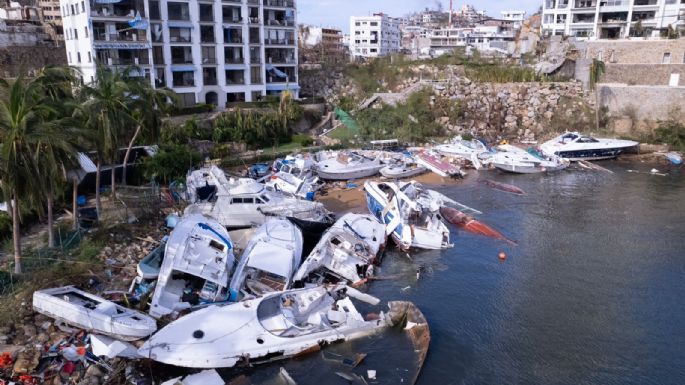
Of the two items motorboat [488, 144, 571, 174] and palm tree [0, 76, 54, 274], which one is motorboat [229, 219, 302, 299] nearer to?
palm tree [0, 76, 54, 274]

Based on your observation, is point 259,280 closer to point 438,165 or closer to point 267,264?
point 267,264

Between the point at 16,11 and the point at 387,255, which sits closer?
the point at 387,255

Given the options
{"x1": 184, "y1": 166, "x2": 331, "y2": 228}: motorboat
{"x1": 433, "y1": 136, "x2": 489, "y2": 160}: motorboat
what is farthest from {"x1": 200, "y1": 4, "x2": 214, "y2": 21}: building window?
{"x1": 184, "y1": 166, "x2": 331, "y2": 228}: motorboat

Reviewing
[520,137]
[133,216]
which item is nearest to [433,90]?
[520,137]

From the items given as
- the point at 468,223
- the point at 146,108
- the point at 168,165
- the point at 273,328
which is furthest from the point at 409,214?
the point at 168,165

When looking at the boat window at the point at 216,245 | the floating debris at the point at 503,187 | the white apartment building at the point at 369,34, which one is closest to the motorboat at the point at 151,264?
the boat window at the point at 216,245

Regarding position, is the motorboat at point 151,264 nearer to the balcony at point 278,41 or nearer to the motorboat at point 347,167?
the motorboat at point 347,167

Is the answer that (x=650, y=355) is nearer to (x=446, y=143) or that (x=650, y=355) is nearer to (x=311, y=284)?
(x=311, y=284)
